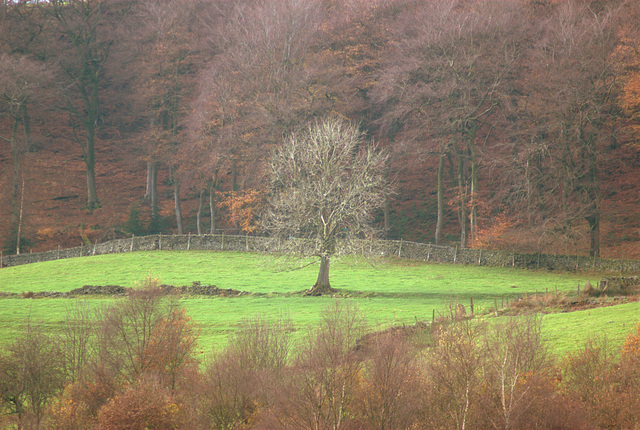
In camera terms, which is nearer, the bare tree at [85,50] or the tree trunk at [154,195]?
the tree trunk at [154,195]

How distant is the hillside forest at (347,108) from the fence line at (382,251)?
4.61 ft

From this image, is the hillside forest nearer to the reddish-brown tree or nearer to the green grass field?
the reddish-brown tree

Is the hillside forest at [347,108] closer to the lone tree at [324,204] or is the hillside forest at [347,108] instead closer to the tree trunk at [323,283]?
the lone tree at [324,204]

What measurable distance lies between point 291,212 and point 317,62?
20.3m

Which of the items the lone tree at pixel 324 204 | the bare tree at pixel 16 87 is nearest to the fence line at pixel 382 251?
the lone tree at pixel 324 204

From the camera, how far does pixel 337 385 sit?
16750mm

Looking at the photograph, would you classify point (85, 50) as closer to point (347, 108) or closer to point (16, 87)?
point (16, 87)

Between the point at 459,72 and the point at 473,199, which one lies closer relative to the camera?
the point at 473,199

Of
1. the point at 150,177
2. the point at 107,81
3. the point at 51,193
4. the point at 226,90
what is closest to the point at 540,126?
the point at 226,90

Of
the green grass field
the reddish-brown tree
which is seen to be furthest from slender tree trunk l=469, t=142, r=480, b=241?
the green grass field

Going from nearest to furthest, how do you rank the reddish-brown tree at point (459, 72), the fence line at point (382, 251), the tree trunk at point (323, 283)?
1. the tree trunk at point (323, 283)
2. the fence line at point (382, 251)
3. the reddish-brown tree at point (459, 72)

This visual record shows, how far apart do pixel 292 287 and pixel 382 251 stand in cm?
1048

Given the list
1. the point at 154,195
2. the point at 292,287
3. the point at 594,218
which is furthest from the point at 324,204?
the point at 154,195

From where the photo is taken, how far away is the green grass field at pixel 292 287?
2352 cm
